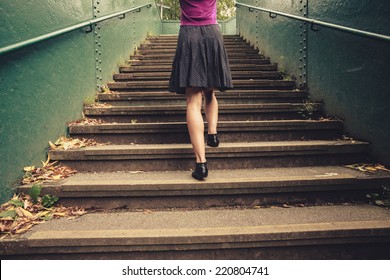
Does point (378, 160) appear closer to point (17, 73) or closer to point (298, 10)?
point (298, 10)

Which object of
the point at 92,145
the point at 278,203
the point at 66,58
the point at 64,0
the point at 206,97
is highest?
the point at 64,0

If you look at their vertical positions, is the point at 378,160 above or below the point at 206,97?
below

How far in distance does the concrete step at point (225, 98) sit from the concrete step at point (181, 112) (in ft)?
1.15

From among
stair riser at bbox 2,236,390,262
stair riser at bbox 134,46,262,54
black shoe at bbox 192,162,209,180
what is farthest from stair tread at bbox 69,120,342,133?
stair riser at bbox 134,46,262,54

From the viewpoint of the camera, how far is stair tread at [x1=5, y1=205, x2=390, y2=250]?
1.78 meters

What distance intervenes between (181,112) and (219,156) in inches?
33.3

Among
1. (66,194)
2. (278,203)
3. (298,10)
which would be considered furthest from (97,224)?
(298,10)

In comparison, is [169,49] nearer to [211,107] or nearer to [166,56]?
[166,56]

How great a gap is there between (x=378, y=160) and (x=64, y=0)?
335 centimetres

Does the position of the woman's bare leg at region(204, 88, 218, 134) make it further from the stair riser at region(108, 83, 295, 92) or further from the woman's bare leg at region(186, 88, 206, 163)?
the stair riser at region(108, 83, 295, 92)

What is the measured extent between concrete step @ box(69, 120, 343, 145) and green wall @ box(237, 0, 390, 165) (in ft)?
1.07

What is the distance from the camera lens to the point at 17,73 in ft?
7.49

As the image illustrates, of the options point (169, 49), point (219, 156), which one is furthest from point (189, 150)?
point (169, 49)

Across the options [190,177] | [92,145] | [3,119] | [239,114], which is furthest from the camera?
[239,114]
